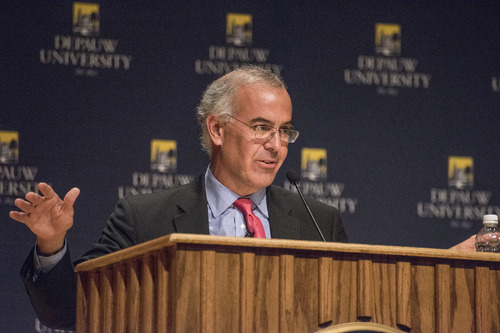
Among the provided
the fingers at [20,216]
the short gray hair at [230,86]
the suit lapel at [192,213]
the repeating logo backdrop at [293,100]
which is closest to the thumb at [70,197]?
the fingers at [20,216]

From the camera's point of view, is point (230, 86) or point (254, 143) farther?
point (230, 86)

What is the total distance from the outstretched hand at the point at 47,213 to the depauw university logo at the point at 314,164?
7.15ft

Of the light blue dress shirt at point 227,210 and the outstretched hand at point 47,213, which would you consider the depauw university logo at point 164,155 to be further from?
the outstretched hand at point 47,213

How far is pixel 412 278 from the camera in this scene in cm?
189

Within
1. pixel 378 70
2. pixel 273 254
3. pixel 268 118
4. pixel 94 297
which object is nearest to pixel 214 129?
pixel 268 118

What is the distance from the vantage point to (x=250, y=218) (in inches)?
106

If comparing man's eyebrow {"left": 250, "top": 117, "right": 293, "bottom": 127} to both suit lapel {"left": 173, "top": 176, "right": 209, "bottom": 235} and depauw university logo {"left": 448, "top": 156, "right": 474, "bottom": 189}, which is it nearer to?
suit lapel {"left": 173, "top": 176, "right": 209, "bottom": 235}

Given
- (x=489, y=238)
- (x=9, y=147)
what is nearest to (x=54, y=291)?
(x=489, y=238)

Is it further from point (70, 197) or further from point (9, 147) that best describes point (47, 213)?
point (9, 147)

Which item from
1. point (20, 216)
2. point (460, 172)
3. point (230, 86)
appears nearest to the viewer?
point (20, 216)

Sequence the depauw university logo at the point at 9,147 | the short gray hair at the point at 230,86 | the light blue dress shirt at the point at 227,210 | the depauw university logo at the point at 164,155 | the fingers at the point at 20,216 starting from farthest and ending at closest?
the depauw university logo at the point at 164,155, the depauw university logo at the point at 9,147, the short gray hair at the point at 230,86, the light blue dress shirt at the point at 227,210, the fingers at the point at 20,216

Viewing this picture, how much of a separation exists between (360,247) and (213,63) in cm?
260

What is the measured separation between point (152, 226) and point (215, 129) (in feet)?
1.82

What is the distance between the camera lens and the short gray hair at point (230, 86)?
288cm
